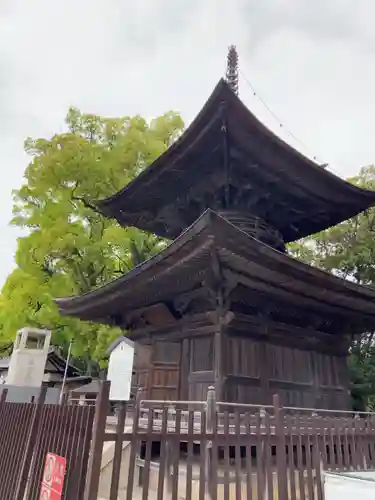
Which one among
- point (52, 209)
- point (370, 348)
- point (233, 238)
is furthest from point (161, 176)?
point (370, 348)

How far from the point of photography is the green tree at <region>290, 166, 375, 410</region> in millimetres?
14477

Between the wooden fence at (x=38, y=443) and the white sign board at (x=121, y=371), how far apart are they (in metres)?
2.91

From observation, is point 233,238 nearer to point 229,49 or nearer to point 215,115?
point 215,115

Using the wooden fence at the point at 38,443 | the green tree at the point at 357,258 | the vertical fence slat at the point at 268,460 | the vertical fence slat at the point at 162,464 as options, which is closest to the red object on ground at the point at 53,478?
the wooden fence at the point at 38,443

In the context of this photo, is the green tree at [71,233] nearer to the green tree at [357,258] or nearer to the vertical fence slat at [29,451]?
the green tree at [357,258]

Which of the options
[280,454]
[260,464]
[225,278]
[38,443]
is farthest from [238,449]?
[225,278]

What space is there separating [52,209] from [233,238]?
12861 millimetres

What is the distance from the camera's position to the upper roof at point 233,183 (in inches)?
327

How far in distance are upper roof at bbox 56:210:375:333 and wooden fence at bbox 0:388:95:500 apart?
128 inches

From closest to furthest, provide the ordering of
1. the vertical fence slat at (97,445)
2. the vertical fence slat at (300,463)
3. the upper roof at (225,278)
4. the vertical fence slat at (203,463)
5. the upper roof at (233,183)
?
the vertical fence slat at (97,445), the vertical fence slat at (203,463), the vertical fence slat at (300,463), the upper roof at (225,278), the upper roof at (233,183)

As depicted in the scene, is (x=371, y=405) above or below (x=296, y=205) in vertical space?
below

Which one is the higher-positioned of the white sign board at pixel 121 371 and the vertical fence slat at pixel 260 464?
the white sign board at pixel 121 371

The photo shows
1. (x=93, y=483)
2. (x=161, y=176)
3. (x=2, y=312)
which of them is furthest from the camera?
(x=2, y=312)

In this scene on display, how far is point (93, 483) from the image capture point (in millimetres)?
3355
